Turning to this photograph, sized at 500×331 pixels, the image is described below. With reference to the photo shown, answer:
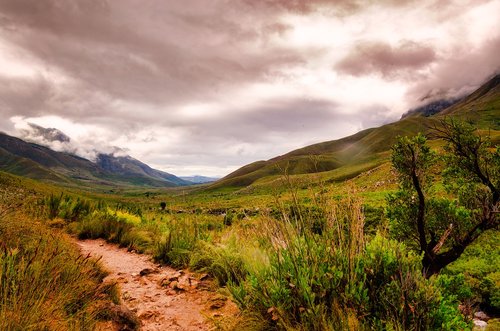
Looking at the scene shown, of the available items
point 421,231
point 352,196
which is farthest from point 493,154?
point 352,196

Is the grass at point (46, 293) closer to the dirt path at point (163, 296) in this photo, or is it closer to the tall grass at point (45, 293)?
the tall grass at point (45, 293)

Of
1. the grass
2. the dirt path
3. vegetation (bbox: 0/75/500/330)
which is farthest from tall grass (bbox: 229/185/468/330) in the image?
the grass

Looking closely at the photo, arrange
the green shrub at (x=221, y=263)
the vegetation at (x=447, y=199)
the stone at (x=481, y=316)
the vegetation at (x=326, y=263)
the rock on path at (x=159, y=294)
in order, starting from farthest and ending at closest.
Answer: the stone at (x=481, y=316) → the green shrub at (x=221, y=263) → the vegetation at (x=447, y=199) → the rock on path at (x=159, y=294) → the vegetation at (x=326, y=263)

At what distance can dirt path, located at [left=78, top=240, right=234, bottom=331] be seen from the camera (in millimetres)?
4867

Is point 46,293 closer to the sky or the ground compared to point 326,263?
closer to the ground

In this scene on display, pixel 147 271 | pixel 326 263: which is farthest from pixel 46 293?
pixel 147 271

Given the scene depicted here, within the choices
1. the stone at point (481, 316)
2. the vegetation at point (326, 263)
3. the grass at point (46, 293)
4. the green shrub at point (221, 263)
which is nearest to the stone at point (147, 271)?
the vegetation at point (326, 263)

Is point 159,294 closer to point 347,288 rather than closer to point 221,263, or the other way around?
point 221,263

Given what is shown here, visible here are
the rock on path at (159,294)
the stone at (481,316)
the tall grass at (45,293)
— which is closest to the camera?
the tall grass at (45,293)

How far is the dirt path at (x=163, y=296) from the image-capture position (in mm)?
4867

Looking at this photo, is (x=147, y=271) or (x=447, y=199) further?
(x=147, y=271)

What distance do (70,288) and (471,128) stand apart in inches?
322

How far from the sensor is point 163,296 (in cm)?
593

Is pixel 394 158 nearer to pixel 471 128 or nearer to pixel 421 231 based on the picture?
pixel 421 231
